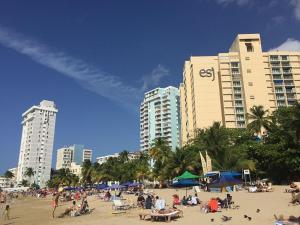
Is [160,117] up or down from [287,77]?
up

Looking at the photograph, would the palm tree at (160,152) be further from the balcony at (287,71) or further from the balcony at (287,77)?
the balcony at (287,71)

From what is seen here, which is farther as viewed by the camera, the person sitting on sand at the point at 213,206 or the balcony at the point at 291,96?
the balcony at the point at 291,96

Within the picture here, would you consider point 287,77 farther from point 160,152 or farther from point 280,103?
point 160,152

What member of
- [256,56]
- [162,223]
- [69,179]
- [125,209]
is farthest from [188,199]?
[69,179]

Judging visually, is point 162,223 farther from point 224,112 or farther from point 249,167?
point 224,112

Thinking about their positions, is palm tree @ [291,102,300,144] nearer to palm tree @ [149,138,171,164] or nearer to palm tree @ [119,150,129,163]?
palm tree @ [149,138,171,164]

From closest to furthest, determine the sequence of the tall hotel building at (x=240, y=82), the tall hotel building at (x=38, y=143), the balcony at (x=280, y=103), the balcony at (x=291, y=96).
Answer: the tall hotel building at (x=240, y=82), the balcony at (x=280, y=103), the balcony at (x=291, y=96), the tall hotel building at (x=38, y=143)

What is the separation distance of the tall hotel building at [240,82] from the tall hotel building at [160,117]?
4292 cm

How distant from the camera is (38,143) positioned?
176 metres

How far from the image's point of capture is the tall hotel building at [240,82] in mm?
95062

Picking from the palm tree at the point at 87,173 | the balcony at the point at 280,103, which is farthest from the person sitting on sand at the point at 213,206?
the palm tree at the point at 87,173

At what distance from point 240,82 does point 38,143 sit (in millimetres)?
119355

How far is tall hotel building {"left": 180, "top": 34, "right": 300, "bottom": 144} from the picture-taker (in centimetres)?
9506

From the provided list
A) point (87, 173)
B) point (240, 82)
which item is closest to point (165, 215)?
point (240, 82)
